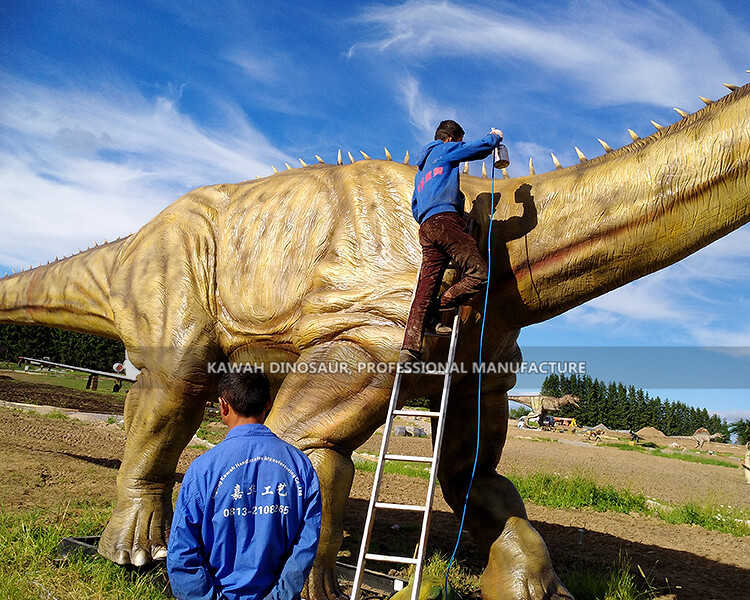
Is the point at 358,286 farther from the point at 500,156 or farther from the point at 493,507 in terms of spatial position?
the point at 493,507

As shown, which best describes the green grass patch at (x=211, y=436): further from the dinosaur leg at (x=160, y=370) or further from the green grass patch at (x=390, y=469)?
the dinosaur leg at (x=160, y=370)

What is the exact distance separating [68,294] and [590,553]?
17.9 feet

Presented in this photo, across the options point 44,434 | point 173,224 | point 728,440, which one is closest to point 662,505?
point 173,224

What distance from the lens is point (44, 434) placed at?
10.0 metres

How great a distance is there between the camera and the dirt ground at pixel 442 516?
5.86 m

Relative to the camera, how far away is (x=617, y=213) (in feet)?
11.5

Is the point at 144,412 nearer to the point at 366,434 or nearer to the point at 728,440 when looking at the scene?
the point at 366,434

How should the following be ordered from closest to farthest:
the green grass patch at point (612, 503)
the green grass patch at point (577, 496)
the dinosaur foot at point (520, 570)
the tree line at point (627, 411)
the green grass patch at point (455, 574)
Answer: the dinosaur foot at point (520, 570), the green grass patch at point (455, 574), the green grass patch at point (612, 503), the green grass patch at point (577, 496), the tree line at point (627, 411)

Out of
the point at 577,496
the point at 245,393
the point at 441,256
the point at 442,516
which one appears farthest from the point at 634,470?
the point at 245,393

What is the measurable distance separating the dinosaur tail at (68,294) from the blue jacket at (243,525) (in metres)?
4.21

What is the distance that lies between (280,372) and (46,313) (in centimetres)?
333

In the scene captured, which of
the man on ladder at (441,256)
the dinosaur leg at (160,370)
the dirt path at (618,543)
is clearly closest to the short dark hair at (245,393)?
the man on ladder at (441,256)

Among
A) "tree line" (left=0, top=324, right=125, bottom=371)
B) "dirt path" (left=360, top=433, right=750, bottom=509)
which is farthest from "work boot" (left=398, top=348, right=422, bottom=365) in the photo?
"tree line" (left=0, top=324, right=125, bottom=371)

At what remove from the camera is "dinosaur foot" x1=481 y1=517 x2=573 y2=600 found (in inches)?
165
